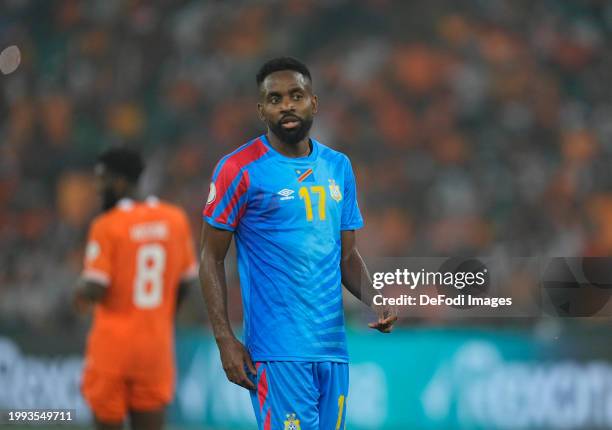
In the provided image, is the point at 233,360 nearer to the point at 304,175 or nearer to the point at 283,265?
the point at 283,265

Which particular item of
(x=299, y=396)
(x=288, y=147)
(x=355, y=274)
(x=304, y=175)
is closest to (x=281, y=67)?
(x=288, y=147)

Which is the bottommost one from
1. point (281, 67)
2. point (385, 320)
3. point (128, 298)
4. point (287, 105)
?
point (385, 320)

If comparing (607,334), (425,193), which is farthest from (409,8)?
(607,334)

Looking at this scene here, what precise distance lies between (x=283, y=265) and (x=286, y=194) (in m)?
0.26

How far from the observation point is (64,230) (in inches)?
460

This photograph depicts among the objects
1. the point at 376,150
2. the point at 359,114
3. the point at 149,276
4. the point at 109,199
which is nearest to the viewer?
the point at 149,276

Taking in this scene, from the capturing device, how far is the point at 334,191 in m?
3.72

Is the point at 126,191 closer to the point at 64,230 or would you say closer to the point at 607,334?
the point at 607,334

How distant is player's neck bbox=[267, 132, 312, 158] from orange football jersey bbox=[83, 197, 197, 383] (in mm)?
2190

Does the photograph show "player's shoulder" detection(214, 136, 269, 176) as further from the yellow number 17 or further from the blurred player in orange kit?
the blurred player in orange kit

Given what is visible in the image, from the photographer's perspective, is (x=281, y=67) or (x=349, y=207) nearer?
(x=281, y=67)

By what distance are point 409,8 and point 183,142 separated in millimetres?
3190

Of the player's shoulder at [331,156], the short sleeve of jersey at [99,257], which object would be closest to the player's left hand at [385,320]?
the player's shoulder at [331,156]

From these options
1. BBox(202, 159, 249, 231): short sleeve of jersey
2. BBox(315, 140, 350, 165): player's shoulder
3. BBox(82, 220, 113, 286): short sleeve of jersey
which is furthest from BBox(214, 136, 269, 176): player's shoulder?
BBox(82, 220, 113, 286): short sleeve of jersey
